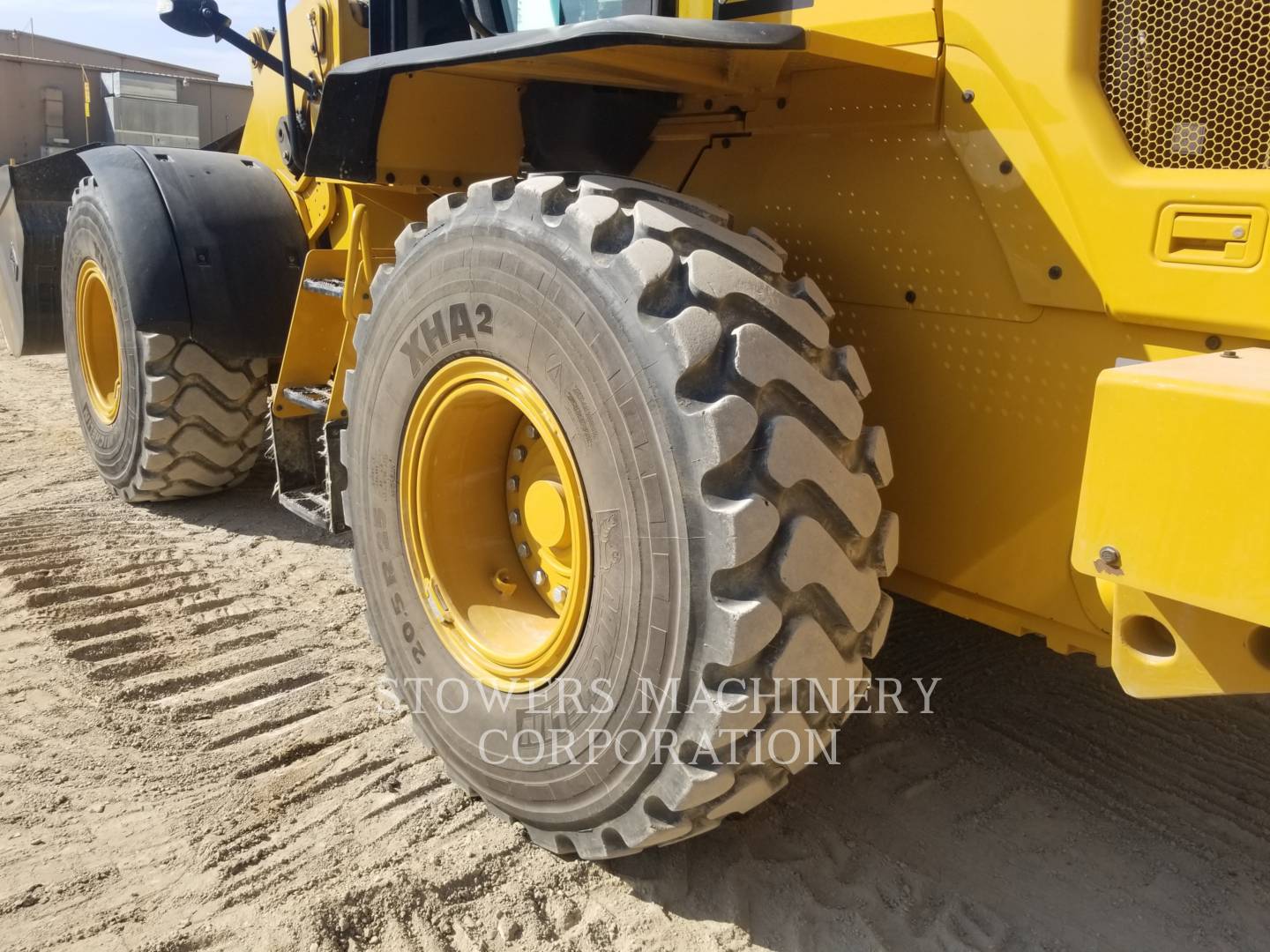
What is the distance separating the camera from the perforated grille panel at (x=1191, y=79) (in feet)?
5.72

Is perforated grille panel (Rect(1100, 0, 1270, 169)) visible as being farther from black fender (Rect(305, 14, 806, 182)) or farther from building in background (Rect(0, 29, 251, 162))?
building in background (Rect(0, 29, 251, 162))

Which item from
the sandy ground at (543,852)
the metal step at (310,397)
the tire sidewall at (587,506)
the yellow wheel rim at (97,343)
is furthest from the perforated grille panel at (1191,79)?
the yellow wheel rim at (97,343)

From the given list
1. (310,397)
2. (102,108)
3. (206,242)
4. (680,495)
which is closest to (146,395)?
(206,242)

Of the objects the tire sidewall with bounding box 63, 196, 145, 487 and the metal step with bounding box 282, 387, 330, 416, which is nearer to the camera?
the metal step with bounding box 282, 387, 330, 416

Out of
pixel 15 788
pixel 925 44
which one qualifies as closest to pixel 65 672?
pixel 15 788

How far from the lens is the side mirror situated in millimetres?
3428

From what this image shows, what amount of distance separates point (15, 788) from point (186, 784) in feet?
1.29

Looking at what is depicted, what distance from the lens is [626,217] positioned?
6.63ft

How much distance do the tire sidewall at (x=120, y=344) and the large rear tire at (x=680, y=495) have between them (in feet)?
8.31

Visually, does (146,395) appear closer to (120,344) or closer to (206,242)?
(120,344)

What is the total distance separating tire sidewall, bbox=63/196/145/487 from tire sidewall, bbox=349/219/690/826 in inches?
82.4

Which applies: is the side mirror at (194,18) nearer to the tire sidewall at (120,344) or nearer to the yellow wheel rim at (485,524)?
the tire sidewall at (120,344)

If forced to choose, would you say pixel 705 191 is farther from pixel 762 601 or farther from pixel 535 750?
pixel 535 750

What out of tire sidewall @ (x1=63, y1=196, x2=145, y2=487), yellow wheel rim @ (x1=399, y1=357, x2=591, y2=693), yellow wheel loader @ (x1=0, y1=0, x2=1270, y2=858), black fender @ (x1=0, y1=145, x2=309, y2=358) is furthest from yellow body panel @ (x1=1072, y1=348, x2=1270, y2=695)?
tire sidewall @ (x1=63, y1=196, x2=145, y2=487)
